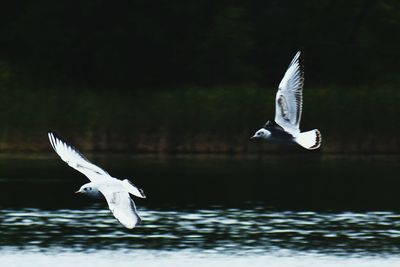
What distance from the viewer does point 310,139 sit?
671 inches

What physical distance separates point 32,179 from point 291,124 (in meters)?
13.8

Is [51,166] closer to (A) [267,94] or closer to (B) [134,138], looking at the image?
(B) [134,138]

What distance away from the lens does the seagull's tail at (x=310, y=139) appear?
55.0ft

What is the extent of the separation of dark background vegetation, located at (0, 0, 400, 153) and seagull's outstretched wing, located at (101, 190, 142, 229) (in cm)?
2159

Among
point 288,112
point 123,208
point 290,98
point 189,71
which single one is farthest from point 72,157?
point 189,71

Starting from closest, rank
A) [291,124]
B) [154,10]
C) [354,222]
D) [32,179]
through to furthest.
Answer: [291,124] < [354,222] < [32,179] < [154,10]

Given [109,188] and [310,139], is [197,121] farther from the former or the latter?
[109,188]

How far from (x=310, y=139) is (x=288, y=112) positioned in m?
0.90

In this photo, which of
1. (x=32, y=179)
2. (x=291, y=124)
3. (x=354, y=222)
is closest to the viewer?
(x=291, y=124)

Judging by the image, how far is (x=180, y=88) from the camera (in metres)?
42.0

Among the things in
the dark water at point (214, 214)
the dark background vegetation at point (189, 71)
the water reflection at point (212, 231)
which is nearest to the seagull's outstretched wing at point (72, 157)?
the dark water at point (214, 214)

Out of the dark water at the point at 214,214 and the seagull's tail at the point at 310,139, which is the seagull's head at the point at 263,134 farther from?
the dark water at the point at 214,214

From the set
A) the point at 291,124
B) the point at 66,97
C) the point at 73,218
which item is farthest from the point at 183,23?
Answer: the point at 291,124

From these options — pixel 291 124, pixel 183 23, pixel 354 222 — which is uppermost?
pixel 183 23
